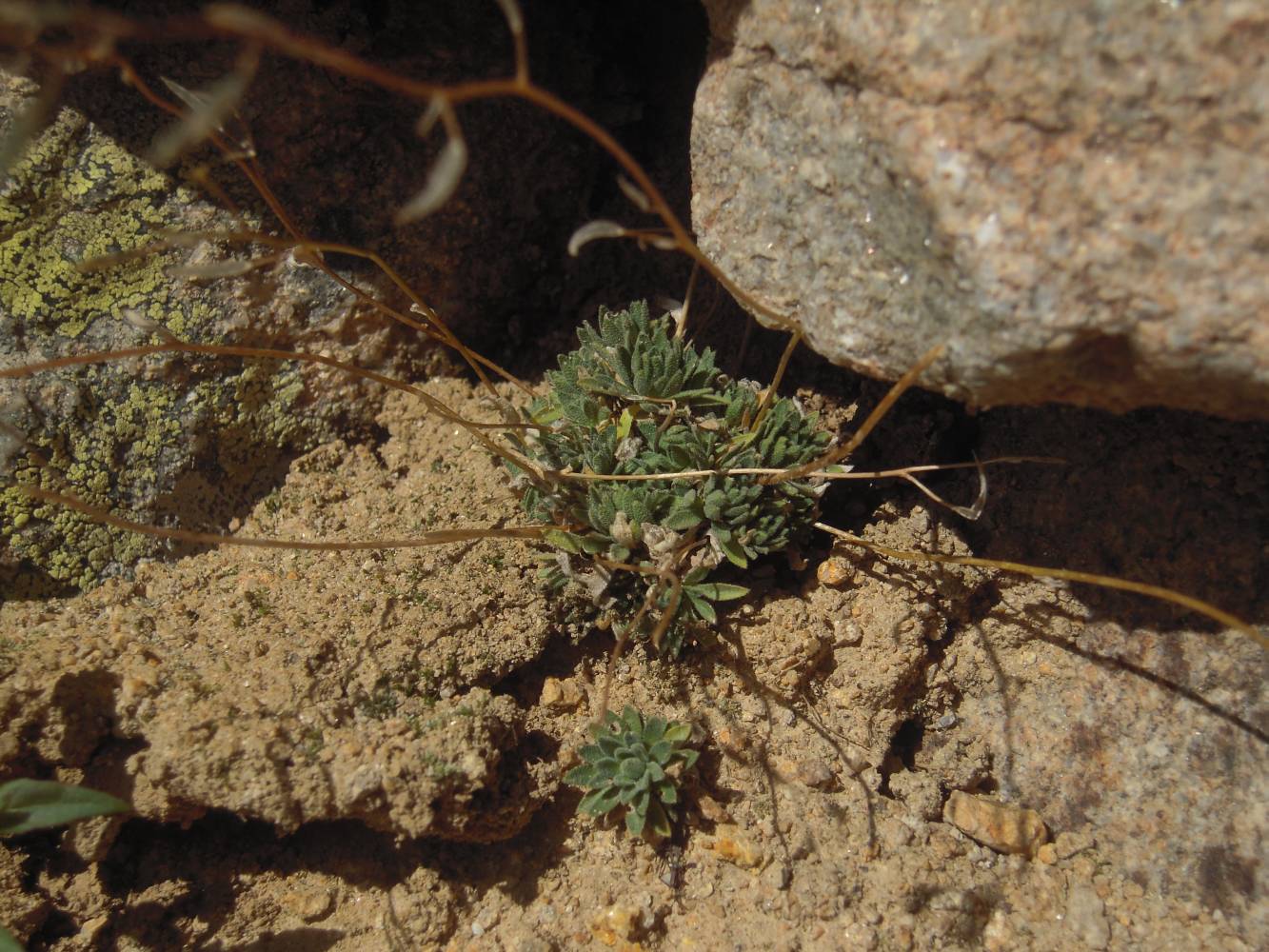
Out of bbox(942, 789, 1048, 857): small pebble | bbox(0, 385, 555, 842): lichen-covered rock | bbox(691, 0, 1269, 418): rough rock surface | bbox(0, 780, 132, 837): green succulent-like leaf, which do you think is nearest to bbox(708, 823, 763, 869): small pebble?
bbox(0, 385, 555, 842): lichen-covered rock

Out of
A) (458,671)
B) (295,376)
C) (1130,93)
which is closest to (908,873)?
(458,671)

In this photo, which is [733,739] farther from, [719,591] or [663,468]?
[663,468]

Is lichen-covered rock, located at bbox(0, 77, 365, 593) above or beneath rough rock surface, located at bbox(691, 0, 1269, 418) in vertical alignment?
beneath

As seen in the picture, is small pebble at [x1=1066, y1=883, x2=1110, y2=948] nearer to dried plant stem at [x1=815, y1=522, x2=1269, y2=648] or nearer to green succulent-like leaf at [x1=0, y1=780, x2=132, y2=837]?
dried plant stem at [x1=815, y1=522, x2=1269, y2=648]

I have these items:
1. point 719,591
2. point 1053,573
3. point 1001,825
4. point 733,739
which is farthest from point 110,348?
point 1001,825

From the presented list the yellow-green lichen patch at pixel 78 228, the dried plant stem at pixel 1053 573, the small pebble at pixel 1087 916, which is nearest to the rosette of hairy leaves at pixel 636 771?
the dried plant stem at pixel 1053 573

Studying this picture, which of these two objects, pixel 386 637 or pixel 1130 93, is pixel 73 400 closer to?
pixel 386 637

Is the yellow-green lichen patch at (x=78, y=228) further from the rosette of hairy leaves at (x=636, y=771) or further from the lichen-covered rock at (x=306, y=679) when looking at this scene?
the rosette of hairy leaves at (x=636, y=771)
